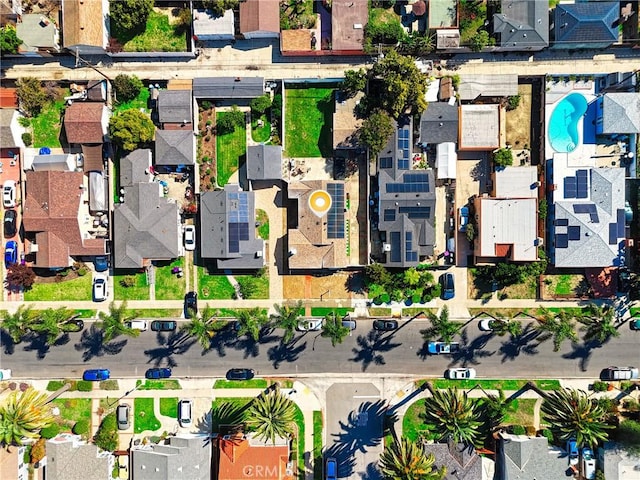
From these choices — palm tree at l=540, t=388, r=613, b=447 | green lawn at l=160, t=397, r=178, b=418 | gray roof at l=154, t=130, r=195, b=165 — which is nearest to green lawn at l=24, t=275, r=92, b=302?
green lawn at l=160, t=397, r=178, b=418

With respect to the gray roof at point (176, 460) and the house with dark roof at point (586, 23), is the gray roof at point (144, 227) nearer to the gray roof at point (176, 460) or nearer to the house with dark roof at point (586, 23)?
the gray roof at point (176, 460)

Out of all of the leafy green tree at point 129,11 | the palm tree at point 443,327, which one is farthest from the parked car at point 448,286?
the leafy green tree at point 129,11

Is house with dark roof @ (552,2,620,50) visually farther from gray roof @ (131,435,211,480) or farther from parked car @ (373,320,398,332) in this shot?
gray roof @ (131,435,211,480)

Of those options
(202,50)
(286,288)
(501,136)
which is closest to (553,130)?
(501,136)

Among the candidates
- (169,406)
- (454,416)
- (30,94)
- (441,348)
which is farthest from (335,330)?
(30,94)

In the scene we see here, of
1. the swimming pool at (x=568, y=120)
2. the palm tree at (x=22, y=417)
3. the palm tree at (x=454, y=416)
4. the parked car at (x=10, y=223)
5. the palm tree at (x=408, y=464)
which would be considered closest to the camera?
the palm tree at (x=408, y=464)
